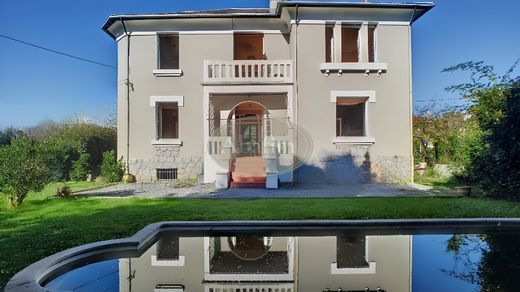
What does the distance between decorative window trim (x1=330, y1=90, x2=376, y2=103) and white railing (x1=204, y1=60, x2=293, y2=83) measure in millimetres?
1821

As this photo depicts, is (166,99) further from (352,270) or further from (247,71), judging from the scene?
(352,270)

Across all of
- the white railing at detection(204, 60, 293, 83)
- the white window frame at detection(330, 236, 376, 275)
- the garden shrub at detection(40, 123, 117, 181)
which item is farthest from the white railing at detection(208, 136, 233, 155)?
the white window frame at detection(330, 236, 376, 275)

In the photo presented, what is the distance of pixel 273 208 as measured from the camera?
27.7ft

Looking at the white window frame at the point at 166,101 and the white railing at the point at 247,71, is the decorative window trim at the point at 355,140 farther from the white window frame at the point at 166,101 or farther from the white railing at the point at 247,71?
the white window frame at the point at 166,101

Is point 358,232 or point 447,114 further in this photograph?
point 447,114

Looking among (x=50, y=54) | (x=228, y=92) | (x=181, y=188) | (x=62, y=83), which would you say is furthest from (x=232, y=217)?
(x=62, y=83)

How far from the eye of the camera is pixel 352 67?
48.0 ft

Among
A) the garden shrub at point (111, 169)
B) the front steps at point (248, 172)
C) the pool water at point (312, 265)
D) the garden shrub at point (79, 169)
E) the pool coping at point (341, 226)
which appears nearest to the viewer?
the pool water at point (312, 265)

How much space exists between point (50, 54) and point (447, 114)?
2074 centimetres

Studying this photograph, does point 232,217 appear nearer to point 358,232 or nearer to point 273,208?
point 273,208

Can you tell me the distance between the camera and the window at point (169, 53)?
16947 millimetres

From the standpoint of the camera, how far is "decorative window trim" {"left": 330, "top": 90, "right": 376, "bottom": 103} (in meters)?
14.7

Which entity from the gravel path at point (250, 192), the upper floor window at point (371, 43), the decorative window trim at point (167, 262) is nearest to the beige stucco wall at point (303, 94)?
the upper floor window at point (371, 43)

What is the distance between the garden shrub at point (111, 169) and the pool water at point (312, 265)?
10.1 metres
